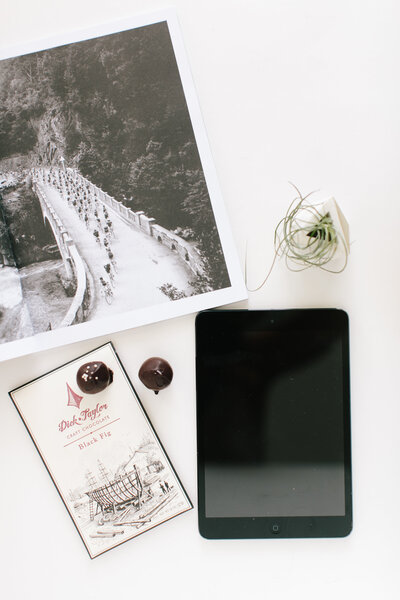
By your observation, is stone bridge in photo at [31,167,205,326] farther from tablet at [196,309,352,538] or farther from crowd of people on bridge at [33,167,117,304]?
tablet at [196,309,352,538]

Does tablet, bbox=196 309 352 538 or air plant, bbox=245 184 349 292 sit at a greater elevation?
air plant, bbox=245 184 349 292

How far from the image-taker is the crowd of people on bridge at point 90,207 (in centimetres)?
63

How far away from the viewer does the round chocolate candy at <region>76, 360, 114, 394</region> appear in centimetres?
60

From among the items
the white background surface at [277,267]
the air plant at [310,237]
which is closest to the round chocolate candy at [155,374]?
the white background surface at [277,267]

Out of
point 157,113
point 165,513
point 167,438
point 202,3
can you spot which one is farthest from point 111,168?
point 165,513

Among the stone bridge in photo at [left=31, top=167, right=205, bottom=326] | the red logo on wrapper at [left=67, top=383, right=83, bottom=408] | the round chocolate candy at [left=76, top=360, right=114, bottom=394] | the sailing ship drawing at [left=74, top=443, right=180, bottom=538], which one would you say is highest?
the stone bridge in photo at [left=31, top=167, right=205, bottom=326]

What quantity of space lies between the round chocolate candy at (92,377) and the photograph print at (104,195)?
0.16 feet

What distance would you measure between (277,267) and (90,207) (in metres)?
0.28

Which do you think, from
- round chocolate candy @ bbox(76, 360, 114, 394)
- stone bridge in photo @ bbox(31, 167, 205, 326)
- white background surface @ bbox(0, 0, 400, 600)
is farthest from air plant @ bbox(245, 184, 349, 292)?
round chocolate candy @ bbox(76, 360, 114, 394)

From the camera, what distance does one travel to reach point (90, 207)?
0.64 metres

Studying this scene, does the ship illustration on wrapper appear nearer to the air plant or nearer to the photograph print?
the photograph print

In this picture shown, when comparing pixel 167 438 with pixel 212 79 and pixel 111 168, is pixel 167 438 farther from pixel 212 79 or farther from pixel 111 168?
pixel 212 79

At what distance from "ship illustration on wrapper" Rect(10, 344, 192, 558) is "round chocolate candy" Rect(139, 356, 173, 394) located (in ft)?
0.14

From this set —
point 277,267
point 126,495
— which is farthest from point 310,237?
point 126,495
